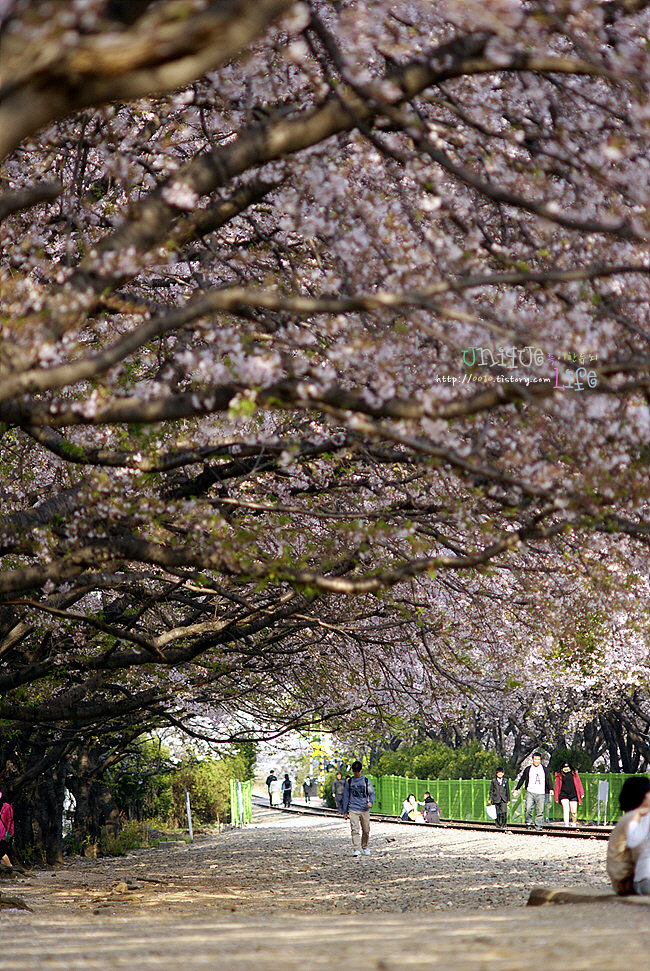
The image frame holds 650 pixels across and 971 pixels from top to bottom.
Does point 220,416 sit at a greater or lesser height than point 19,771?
greater

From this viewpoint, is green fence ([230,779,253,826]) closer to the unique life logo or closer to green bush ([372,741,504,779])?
green bush ([372,741,504,779])

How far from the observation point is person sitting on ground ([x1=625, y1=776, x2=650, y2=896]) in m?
9.73

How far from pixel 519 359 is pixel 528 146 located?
1.61 meters

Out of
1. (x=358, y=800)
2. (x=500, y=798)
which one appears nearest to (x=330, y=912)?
(x=358, y=800)

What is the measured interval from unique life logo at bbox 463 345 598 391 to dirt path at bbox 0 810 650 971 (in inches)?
142

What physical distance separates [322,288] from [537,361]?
2384 mm

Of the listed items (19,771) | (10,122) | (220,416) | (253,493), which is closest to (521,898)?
(253,493)

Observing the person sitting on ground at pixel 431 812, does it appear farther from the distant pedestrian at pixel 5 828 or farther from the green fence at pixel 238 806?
the distant pedestrian at pixel 5 828

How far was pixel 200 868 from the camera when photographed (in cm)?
2425

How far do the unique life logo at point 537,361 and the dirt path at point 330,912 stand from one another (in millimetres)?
3600

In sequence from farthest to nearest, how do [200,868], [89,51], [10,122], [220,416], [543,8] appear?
[200,868]
[220,416]
[543,8]
[10,122]
[89,51]

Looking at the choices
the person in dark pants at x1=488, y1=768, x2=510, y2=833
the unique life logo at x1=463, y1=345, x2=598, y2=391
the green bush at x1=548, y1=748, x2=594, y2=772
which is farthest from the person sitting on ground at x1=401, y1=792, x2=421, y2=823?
the unique life logo at x1=463, y1=345, x2=598, y2=391

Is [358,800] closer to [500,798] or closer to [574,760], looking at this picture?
[500,798]

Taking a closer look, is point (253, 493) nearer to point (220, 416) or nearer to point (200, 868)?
point (220, 416)
